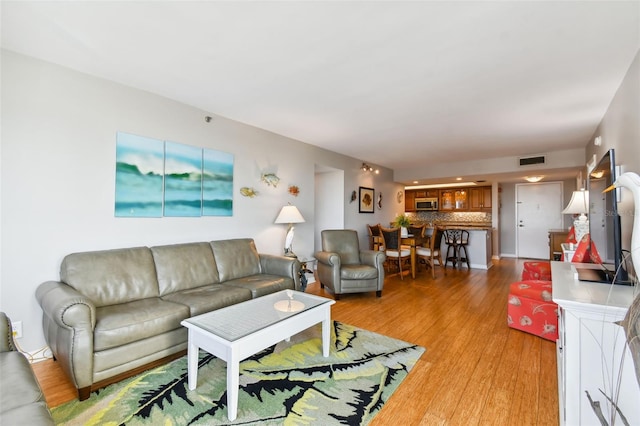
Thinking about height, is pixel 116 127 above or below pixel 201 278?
above

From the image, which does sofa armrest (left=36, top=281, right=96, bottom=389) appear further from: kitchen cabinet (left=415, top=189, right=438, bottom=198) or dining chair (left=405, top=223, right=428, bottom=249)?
kitchen cabinet (left=415, top=189, right=438, bottom=198)

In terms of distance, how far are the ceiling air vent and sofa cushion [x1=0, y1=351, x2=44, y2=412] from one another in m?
6.66

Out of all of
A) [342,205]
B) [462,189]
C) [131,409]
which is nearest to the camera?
[131,409]

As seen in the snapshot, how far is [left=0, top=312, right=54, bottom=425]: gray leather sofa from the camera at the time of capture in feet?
3.29

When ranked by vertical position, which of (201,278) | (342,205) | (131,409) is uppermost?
(342,205)

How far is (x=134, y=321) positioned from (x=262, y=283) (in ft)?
3.81

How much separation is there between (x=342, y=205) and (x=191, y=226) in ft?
9.90

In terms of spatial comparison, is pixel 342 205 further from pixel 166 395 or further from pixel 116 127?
pixel 166 395

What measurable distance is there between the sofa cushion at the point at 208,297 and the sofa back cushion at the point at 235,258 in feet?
1.12

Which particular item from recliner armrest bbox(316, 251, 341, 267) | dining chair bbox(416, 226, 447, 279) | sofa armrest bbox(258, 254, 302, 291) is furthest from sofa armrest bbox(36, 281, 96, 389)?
dining chair bbox(416, 226, 447, 279)

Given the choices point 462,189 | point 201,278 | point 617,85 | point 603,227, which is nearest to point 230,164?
point 201,278

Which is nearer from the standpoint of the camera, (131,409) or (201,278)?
(131,409)

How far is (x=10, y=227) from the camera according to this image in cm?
212

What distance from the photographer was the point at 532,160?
520 centimetres
